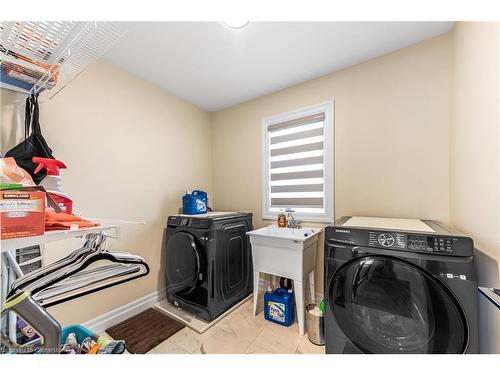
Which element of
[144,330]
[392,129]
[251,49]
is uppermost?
[251,49]

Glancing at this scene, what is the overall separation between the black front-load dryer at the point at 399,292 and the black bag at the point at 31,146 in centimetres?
190

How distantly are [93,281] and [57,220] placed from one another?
1.00ft

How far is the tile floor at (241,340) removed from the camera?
4.86 feet

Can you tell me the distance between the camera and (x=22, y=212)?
63 cm

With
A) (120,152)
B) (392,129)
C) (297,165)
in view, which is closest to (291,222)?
(297,165)

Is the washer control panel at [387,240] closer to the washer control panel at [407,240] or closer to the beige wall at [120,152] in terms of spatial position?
the washer control panel at [407,240]

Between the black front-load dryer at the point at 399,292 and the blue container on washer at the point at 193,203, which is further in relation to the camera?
the blue container on washer at the point at 193,203

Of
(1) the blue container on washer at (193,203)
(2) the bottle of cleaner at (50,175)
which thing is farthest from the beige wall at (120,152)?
(2) the bottle of cleaner at (50,175)

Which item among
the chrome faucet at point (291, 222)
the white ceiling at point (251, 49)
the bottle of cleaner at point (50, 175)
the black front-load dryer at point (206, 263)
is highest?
the white ceiling at point (251, 49)

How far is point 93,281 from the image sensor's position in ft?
2.79

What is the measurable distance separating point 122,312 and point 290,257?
5.53ft

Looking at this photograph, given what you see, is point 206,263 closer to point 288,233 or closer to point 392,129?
point 288,233
